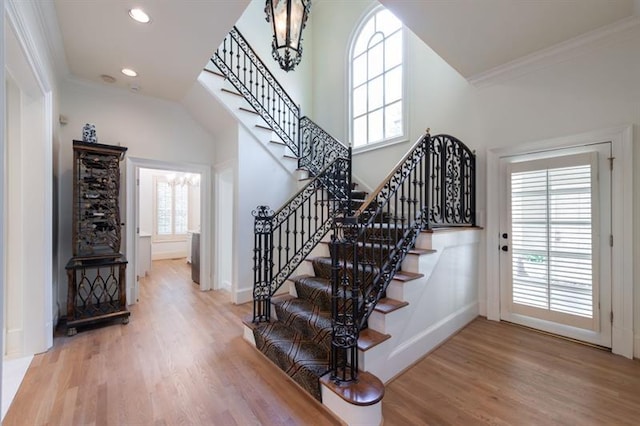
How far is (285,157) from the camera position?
4594 millimetres

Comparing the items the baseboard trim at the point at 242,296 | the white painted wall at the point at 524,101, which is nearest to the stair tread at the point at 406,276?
the white painted wall at the point at 524,101

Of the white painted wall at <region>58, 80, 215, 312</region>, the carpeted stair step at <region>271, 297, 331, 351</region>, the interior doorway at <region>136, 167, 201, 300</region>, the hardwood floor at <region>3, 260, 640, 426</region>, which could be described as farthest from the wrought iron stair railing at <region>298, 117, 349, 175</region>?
the interior doorway at <region>136, 167, 201, 300</region>

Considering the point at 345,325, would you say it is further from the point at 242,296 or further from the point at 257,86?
the point at 257,86

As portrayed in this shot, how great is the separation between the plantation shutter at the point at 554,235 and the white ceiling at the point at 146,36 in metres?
3.49

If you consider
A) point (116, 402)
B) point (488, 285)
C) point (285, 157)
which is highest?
point (285, 157)

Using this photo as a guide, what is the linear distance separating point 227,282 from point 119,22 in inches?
144

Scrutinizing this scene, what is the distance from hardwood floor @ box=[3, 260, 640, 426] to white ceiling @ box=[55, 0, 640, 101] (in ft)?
10.0

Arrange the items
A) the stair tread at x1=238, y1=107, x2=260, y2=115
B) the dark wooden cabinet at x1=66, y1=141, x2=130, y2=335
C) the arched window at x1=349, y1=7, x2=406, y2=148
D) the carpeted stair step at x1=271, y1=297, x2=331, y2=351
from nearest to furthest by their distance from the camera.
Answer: the carpeted stair step at x1=271, y1=297, x2=331, y2=351
the dark wooden cabinet at x1=66, y1=141, x2=130, y2=335
the stair tread at x1=238, y1=107, x2=260, y2=115
the arched window at x1=349, y1=7, x2=406, y2=148

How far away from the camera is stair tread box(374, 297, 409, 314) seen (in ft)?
7.13

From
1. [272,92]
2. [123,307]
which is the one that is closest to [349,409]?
[123,307]

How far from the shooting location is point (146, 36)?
2.72 meters

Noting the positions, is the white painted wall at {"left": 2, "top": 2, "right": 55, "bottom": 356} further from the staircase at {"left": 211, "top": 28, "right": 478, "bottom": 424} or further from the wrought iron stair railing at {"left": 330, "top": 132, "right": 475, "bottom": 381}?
the wrought iron stair railing at {"left": 330, "top": 132, "right": 475, "bottom": 381}

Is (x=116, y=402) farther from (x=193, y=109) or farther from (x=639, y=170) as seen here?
(x=639, y=170)

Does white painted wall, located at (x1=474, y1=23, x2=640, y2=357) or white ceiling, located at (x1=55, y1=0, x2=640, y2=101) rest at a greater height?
white ceiling, located at (x1=55, y1=0, x2=640, y2=101)
